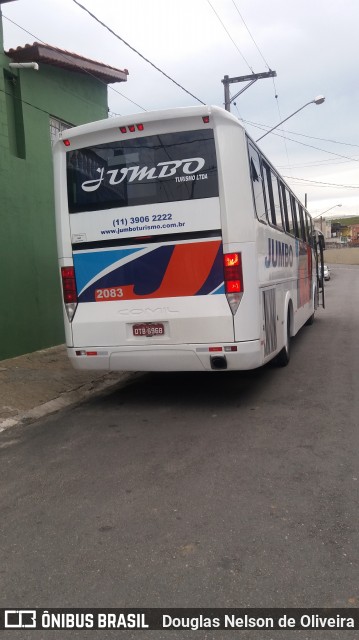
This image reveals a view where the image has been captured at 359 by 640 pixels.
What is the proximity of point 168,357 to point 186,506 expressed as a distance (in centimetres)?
244

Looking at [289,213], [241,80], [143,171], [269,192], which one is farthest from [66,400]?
[241,80]

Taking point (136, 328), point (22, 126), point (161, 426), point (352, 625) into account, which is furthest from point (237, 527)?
point (22, 126)

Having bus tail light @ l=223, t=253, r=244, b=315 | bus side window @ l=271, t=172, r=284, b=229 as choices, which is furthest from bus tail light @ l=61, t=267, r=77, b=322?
bus side window @ l=271, t=172, r=284, b=229

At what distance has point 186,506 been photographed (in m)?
3.73

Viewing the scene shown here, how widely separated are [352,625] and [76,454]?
3034 mm

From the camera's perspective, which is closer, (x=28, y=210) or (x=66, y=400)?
(x=66, y=400)

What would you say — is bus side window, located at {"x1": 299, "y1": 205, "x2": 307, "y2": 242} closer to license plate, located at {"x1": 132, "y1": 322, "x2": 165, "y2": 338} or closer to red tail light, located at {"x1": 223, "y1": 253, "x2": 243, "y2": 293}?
red tail light, located at {"x1": 223, "y1": 253, "x2": 243, "y2": 293}

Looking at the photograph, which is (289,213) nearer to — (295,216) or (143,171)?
(295,216)

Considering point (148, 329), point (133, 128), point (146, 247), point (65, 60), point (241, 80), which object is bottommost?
point (148, 329)

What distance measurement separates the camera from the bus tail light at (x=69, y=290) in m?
6.27

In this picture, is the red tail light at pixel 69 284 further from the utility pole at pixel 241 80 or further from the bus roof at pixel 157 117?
the utility pole at pixel 241 80

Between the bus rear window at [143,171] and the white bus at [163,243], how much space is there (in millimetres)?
12

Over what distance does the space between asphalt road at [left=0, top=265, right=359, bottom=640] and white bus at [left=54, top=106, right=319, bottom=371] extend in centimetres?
81

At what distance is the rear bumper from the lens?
5.80 m
